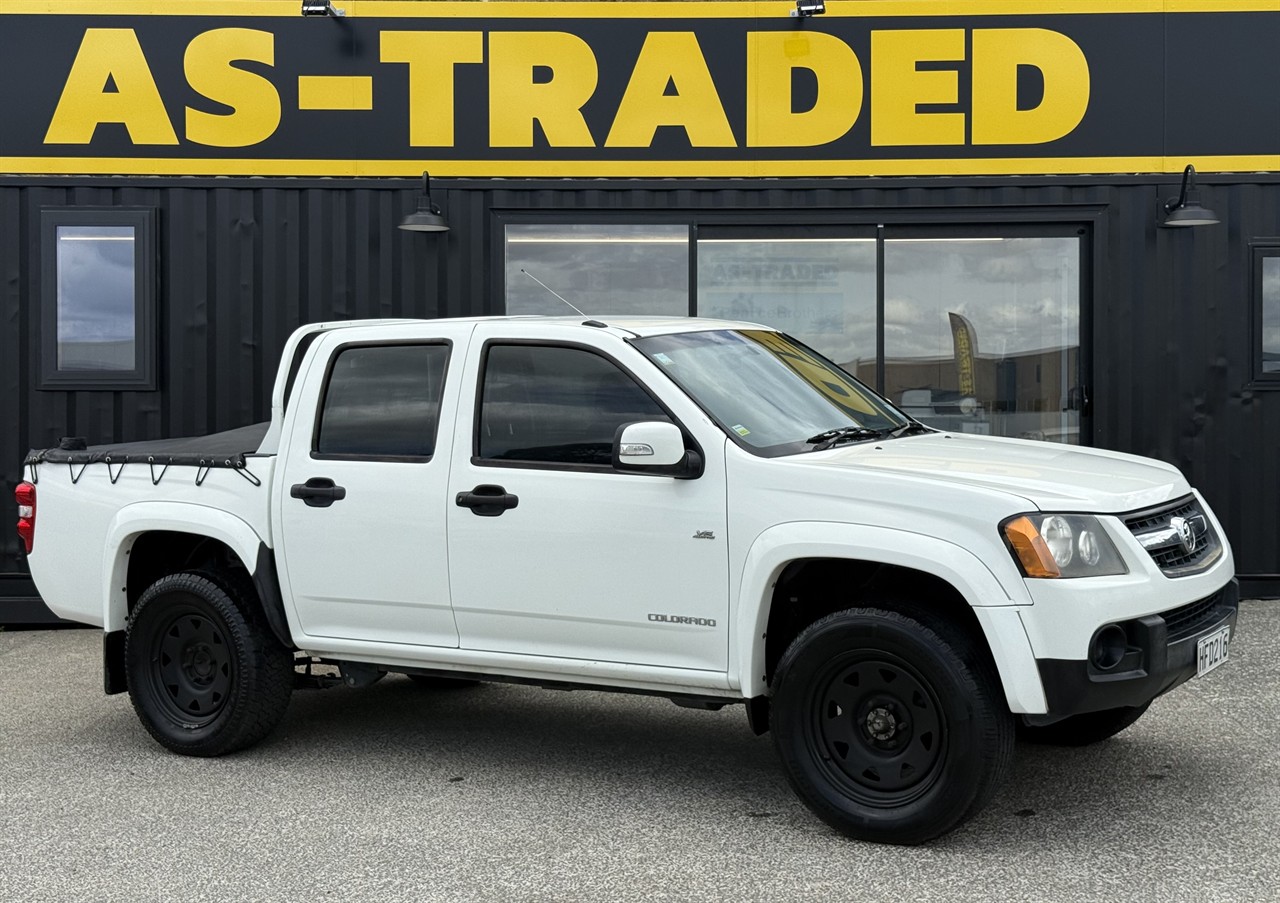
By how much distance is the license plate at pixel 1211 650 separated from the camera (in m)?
4.91

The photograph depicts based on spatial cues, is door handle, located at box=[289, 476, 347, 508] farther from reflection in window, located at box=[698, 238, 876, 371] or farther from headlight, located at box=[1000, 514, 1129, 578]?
reflection in window, located at box=[698, 238, 876, 371]

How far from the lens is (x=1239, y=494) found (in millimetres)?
A: 10016

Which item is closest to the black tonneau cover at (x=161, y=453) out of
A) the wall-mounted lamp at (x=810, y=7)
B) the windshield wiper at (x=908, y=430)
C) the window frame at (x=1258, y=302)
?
the windshield wiper at (x=908, y=430)

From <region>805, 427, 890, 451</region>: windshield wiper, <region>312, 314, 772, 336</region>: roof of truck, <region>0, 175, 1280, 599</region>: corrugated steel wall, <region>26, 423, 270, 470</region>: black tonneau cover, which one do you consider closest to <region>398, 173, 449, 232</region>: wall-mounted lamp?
<region>0, 175, 1280, 599</region>: corrugated steel wall

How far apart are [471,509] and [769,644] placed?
1283 mm

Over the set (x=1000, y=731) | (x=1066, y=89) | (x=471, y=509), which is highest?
(x=1066, y=89)

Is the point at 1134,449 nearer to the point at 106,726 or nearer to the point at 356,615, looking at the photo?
the point at 356,615

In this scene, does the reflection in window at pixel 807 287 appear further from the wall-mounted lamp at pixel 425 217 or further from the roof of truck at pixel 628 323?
the roof of truck at pixel 628 323

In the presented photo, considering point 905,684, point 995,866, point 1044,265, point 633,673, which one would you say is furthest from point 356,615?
A: point 1044,265

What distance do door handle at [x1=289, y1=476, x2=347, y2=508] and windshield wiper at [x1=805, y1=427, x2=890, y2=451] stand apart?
1962mm

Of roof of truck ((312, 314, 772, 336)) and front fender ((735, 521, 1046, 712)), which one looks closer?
→ front fender ((735, 521, 1046, 712))

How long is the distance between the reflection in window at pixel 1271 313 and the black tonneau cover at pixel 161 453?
23.0ft

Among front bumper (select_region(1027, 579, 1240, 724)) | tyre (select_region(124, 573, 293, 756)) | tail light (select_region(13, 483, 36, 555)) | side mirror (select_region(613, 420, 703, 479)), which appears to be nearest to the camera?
front bumper (select_region(1027, 579, 1240, 724))

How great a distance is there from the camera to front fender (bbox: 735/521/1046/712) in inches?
183
